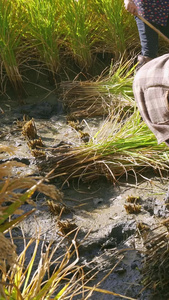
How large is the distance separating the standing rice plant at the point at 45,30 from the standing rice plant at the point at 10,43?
0.35 ft

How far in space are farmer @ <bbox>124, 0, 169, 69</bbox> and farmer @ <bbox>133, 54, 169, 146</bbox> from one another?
1.56 meters

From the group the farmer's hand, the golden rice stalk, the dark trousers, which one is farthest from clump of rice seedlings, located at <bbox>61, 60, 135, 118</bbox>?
the golden rice stalk

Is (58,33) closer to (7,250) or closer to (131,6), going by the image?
(131,6)

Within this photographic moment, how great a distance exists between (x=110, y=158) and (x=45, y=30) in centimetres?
173

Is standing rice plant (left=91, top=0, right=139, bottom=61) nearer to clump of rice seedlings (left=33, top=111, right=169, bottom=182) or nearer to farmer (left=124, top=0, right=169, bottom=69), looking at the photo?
farmer (left=124, top=0, right=169, bottom=69)

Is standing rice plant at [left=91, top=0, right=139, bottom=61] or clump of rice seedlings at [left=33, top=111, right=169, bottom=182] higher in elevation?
standing rice plant at [left=91, top=0, right=139, bottom=61]

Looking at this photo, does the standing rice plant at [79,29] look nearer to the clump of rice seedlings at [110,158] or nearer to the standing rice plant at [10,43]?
the standing rice plant at [10,43]

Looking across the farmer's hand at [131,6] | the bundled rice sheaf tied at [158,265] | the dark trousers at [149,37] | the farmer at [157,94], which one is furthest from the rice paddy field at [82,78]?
the farmer at [157,94]

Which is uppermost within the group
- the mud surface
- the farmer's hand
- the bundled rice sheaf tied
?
the farmer's hand

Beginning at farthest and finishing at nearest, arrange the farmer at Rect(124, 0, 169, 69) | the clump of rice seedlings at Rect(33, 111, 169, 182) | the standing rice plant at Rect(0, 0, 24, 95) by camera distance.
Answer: the standing rice plant at Rect(0, 0, 24, 95) < the farmer at Rect(124, 0, 169, 69) < the clump of rice seedlings at Rect(33, 111, 169, 182)

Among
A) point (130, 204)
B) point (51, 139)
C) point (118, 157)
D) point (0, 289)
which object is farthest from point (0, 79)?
point (0, 289)

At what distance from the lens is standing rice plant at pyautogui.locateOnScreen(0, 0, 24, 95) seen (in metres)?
4.56

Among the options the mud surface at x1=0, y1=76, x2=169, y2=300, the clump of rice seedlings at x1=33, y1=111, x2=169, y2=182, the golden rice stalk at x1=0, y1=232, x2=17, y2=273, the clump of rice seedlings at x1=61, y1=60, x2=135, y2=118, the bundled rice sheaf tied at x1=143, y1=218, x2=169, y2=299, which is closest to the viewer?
the golden rice stalk at x1=0, y1=232, x2=17, y2=273

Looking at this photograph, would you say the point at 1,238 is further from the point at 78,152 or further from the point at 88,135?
the point at 88,135
